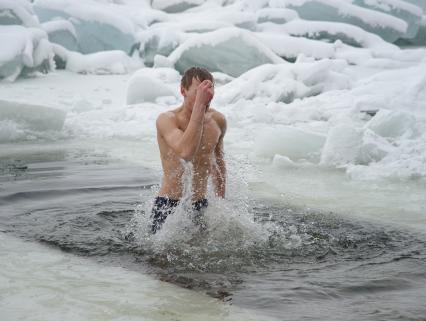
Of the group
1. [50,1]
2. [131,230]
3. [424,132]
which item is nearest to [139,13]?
[50,1]

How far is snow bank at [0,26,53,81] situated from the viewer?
13.1m

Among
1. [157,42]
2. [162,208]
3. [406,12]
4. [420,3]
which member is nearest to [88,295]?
[162,208]

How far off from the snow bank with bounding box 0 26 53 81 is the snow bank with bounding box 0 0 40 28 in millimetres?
503

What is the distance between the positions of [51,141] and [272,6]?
14362 mm

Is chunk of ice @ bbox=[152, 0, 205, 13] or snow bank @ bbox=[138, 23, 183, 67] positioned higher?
chunk of ice @ bbox=[152, 0, 205, 13]

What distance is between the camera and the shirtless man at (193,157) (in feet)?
11.6

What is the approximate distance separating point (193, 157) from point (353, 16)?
17.0 metres

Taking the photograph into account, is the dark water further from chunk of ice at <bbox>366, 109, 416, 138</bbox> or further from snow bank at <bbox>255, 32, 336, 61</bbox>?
snow bank at <bbox>255, 32, 336, 61</bbox>

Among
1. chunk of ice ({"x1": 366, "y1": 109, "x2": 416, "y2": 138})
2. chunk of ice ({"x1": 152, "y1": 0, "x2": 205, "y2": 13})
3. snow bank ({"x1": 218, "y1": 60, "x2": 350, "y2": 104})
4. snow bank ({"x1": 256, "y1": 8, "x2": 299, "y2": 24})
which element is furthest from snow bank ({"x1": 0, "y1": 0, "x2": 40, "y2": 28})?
chunk of ice ({"x1": 366, "y1": 109, "x2": 416, "y2": 138})

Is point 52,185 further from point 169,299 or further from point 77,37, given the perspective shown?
point 77,37

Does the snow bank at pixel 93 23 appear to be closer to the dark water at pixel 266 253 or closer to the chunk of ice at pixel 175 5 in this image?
the chunk of ice at pixel 175 5

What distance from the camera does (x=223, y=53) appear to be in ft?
47.3

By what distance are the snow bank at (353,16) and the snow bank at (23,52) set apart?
8.81 meters

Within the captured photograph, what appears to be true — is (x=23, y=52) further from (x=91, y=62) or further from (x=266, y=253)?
(x=266, y=253)
